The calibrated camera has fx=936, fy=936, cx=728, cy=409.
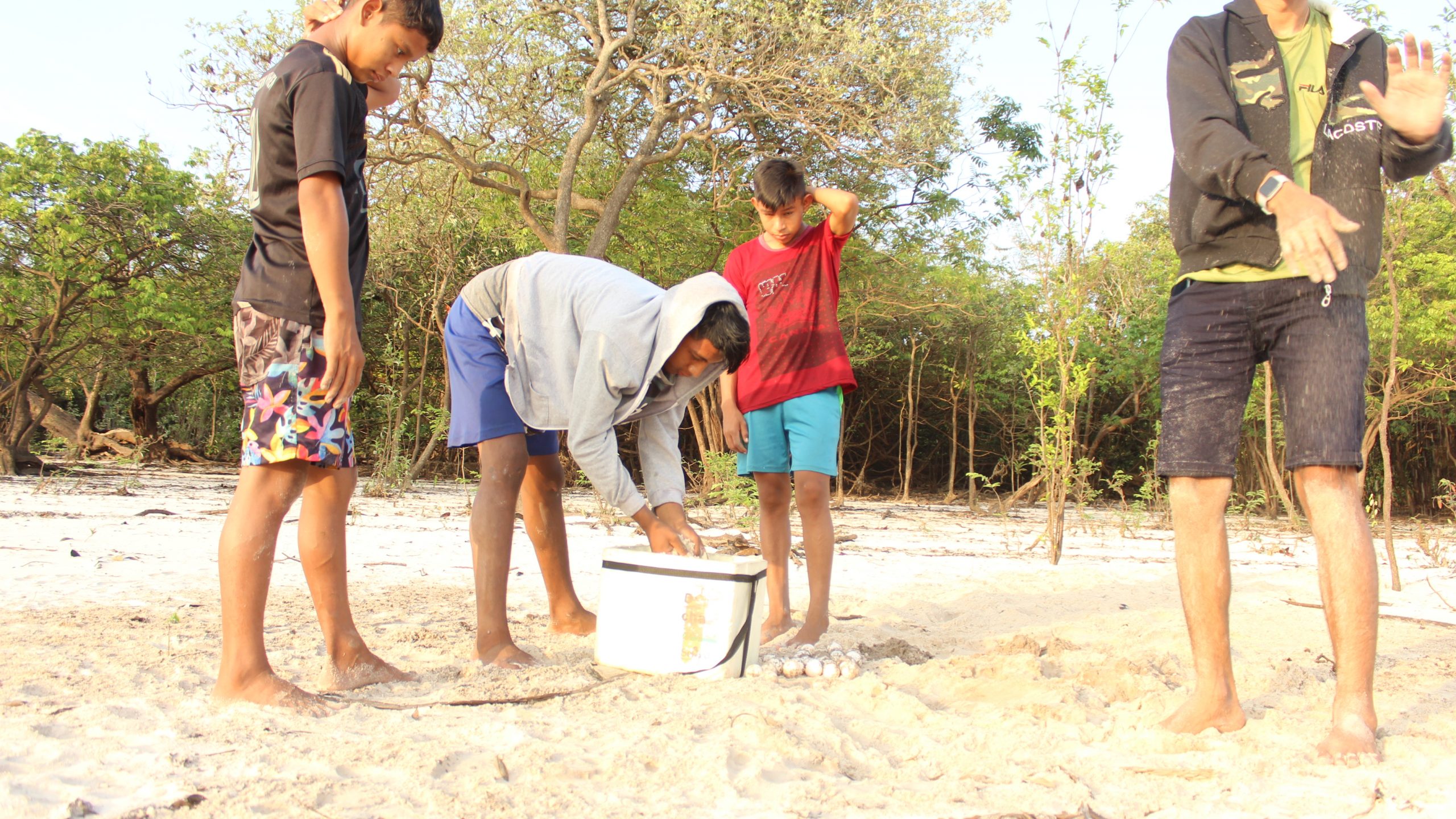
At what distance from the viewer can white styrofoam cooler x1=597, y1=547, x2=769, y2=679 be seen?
2.51m

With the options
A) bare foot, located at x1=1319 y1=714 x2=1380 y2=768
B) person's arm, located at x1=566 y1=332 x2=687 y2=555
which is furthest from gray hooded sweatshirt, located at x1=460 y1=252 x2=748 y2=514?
bare foot, located at x1=1319 y1=714 x2=1380 y2=768

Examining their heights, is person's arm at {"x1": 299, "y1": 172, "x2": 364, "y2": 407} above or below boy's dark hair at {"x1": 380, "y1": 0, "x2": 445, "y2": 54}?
below

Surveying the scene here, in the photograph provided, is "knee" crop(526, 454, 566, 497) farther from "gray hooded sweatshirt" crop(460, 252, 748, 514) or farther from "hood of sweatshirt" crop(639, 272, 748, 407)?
"hood of sweatshirt" crop(639, 272, 748, 407)

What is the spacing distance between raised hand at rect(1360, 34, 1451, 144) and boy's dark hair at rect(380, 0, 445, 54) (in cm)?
216

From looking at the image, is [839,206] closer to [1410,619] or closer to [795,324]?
[795,324]

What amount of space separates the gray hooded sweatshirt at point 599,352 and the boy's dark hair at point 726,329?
0.09 ft

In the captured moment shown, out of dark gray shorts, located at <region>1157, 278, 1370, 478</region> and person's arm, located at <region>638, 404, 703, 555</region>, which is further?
person's arm, located at <region>638, 404, 703, 555</region>

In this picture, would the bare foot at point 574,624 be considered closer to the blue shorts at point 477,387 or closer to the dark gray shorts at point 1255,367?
the blue shorts at point 477,387

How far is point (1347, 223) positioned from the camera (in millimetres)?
1821

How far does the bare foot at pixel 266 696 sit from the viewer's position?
6.98ft

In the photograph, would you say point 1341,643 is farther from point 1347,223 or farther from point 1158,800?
point 1347,223

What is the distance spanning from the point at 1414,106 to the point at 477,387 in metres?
2.47

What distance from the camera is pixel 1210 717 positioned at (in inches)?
86.0

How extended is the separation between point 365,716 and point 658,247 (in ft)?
28.7
